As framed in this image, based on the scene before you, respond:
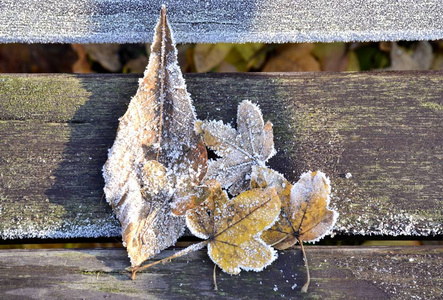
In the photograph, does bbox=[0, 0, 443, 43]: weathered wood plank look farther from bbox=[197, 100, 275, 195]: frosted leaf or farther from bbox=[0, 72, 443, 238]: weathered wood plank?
bbox=[197, 100, 275, 195]: frosted leaf

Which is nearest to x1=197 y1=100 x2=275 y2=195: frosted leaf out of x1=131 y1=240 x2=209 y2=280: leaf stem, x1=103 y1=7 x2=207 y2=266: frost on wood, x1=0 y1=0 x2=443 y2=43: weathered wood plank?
x1=103 y1=7 x2=207 y2=266: frost on wood

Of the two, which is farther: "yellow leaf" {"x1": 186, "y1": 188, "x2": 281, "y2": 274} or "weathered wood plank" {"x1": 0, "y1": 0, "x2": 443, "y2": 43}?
"weathered wood plank" {"x1": 0, "y1": 0, "x2": 443, "y2": 43}

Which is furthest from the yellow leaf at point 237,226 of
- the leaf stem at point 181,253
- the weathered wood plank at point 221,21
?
the weathered wood plank at point 221,21

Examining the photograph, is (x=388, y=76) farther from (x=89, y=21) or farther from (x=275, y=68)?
(x=89, y=21)

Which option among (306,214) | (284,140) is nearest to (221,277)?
(306,214)

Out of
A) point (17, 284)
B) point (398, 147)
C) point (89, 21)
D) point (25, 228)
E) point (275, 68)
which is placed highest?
point (89, 21)

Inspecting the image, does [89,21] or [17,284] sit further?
[89,21]

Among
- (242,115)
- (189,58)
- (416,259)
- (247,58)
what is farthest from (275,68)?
(416,259)

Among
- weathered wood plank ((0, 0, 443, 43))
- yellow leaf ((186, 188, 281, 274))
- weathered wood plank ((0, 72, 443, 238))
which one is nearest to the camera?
yellow leaf ((186, 188, 281, 274))
